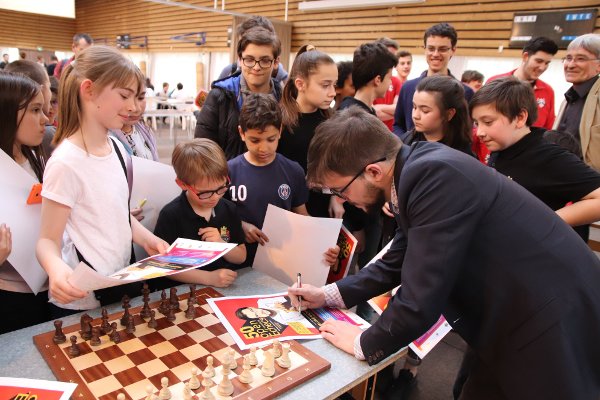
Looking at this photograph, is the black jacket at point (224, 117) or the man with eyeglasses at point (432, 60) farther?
the man with eyeglasses at point (432, 60)

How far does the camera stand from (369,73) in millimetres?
2822

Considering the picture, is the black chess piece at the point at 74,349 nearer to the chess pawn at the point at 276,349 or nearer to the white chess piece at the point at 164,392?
the white chess piece at the point at 164,392

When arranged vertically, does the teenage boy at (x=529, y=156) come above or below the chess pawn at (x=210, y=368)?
above

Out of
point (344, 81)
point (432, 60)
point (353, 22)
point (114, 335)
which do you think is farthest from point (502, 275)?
point (353, 22)

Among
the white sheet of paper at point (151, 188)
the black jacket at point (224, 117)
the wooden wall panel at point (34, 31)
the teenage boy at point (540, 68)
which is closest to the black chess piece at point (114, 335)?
the white sheet of paper at point (151, 188)

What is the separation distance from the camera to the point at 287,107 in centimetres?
259

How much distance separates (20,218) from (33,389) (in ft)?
2.58

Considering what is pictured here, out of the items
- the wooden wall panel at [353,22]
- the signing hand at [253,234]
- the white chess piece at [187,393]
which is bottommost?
the white chess piece at [187,393]

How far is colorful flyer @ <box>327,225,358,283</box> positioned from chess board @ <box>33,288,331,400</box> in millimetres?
748

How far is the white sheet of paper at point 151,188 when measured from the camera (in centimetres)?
202

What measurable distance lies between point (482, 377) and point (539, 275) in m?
0.48

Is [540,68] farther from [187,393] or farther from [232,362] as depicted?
[187,393]

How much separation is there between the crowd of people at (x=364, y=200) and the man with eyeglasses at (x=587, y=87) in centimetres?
124

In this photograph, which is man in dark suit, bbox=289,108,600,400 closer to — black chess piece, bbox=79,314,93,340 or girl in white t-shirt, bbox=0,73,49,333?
black chess piece, bbox=79,314,93,340
